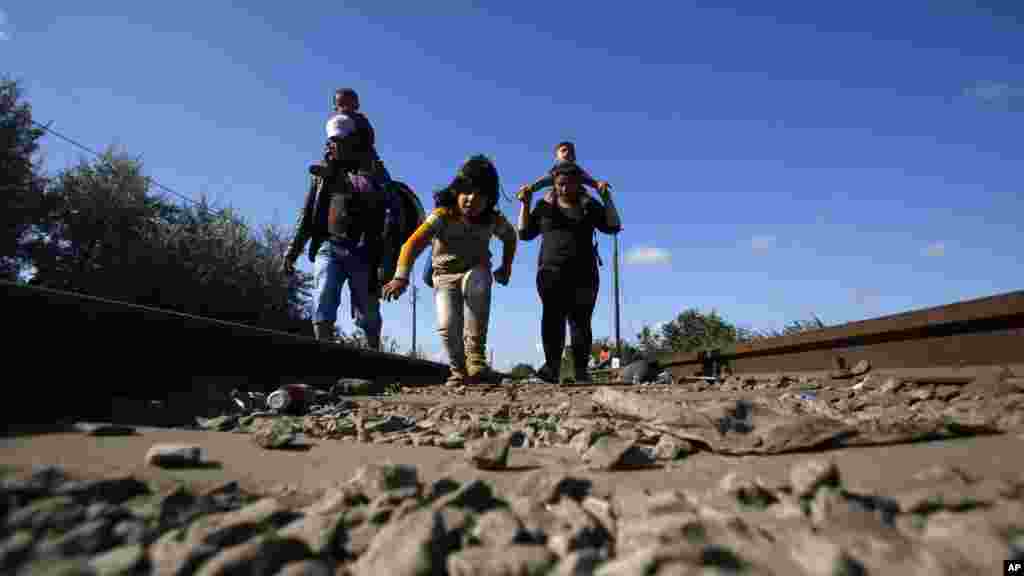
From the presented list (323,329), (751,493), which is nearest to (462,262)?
(323,329)

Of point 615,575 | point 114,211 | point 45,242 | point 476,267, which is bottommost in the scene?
point 615,575

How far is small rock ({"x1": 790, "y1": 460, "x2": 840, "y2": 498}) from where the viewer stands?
113 centimetres

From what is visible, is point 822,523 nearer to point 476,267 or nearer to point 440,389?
point 440,389

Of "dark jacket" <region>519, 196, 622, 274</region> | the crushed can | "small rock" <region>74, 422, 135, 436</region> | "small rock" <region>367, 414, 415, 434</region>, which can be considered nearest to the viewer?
"small rock" <region>74, 422, 135, 436</region>

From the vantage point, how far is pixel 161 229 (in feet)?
61.3

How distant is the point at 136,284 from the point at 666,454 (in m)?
19.9

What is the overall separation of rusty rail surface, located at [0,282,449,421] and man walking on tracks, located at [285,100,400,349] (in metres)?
1.72

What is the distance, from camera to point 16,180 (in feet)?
55.1

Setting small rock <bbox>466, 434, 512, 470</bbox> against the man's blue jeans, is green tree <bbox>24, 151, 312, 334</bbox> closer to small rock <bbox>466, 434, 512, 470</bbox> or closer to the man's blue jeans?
the man's blue jeans

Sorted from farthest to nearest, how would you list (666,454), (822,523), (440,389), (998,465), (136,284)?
(136,284) < (440,389) < (666,454) < (998,465) < (822,523)

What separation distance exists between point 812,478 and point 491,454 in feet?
2.65

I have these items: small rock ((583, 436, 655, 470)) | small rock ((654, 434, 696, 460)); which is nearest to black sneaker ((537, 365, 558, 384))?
small rock ((654, 434, 696, 460))

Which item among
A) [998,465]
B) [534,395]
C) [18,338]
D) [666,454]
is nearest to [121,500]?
[666,454]

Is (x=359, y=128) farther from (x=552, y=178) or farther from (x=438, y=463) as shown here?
(x=438, y=463)
